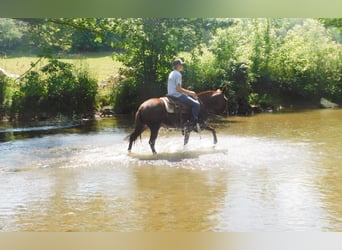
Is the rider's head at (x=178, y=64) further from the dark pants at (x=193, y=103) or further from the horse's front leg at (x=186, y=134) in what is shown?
the horse's front leg at (x=186, y=134)

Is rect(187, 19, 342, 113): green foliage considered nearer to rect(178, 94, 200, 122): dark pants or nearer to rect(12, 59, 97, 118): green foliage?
rect(178, 94, 200, 122): dark pants

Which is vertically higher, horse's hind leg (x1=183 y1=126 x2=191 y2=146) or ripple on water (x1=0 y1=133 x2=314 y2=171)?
horse's hind leg (x1=183 y1=126 x2=191 y2=146)

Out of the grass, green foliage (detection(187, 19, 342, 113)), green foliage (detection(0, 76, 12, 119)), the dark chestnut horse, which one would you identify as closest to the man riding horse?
the dark chestnut horse

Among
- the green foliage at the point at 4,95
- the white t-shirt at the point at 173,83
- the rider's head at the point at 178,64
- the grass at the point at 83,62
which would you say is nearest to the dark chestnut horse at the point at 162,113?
the white t-shirt at the point at 173,83

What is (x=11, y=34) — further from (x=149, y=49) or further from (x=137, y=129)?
(x=137, y=129)

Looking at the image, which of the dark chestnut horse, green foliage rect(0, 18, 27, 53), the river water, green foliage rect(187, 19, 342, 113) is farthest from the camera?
the dark chestnut horse

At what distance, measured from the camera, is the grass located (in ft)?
14.6

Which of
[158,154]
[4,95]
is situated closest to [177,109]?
[158,154]

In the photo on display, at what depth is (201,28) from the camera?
4328mm

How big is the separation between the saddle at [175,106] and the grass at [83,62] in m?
0.47

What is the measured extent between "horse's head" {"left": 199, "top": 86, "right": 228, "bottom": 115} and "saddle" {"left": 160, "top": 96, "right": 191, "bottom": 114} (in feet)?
0.54

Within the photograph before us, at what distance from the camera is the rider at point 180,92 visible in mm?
4508

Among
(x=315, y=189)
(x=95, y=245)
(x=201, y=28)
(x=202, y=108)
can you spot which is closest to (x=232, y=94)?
(x=202, y=108)

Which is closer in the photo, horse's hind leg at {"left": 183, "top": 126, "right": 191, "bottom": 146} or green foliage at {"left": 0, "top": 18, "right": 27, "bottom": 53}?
green foliage at {"left": 0, "top": 18, "right": 27, "bottom": 53}
